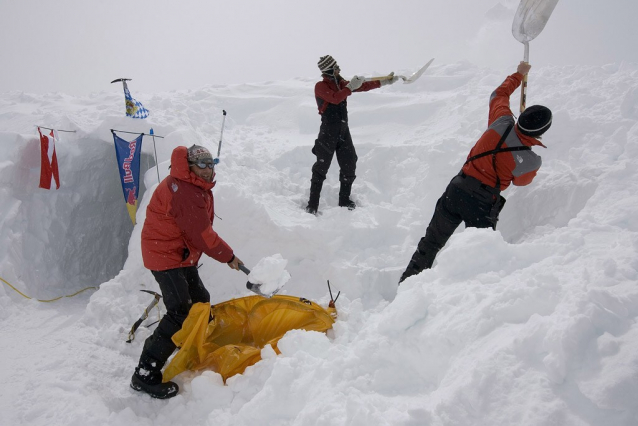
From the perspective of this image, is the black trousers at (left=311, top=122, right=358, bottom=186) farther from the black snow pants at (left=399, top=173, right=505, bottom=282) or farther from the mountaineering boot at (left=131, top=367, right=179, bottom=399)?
the mountaineering boot at (left=131, top=367, right=179, bottom=399)

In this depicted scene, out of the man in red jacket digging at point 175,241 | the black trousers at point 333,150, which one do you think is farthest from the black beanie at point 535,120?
the black trousers at point 333,150

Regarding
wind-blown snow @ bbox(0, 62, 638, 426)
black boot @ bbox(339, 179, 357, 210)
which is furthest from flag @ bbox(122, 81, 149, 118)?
black boot @ bbox(339, 179, 357, 210)

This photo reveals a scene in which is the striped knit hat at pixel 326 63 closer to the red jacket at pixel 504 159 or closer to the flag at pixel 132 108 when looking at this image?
the red jacket at pixel 504 159

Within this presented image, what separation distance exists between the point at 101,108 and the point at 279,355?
6411mm

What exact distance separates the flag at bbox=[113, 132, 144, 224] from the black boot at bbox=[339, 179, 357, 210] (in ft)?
9.27

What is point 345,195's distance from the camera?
17.3 ft

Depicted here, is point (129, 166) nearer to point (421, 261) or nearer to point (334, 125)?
point (334, 125)

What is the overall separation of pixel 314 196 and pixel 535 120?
284 cm

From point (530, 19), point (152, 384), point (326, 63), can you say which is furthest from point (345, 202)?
point (152, 384)

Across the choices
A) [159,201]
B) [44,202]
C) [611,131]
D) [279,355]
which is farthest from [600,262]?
[44,202]

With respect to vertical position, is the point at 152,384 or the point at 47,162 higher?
the point at 47,162

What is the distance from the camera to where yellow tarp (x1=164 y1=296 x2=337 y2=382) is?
2850mm

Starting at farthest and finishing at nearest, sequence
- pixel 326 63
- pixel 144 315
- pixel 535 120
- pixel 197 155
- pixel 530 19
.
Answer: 1. pixel 326 63
2. pixel 530 19
3. pixel 144 315
4. pixel 535 120
5. pixel 197 155

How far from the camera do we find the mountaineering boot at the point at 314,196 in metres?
5.13
